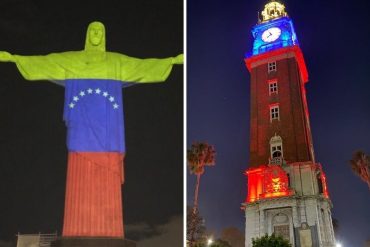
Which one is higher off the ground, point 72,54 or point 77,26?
point 77,26

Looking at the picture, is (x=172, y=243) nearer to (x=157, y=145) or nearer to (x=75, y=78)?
(x=157, y=145)

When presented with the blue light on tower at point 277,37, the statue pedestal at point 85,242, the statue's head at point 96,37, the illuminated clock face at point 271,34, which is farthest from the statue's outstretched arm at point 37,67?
the illuminated clock face at point 271,34

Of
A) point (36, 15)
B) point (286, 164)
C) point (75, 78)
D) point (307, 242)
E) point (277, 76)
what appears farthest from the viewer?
point (277, 76)

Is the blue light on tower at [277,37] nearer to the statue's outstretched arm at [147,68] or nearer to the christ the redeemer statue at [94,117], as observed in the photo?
the statue's outstretched arm at [147,68]

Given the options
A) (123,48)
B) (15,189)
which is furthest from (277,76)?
(15,189)

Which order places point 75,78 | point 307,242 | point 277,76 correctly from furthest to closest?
point 277,76 → point 307,242 → point 75,78

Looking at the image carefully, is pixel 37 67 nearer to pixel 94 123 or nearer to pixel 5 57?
pixel 5 57

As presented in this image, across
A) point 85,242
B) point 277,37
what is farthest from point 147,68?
point 277,37

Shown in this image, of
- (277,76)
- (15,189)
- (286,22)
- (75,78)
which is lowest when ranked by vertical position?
(15,189)
